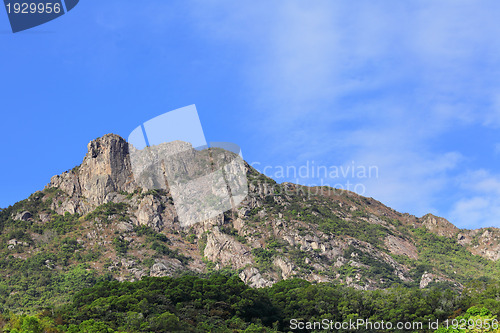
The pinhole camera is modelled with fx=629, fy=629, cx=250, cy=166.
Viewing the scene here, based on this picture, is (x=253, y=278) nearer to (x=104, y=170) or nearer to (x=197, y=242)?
(x=197, y=242)

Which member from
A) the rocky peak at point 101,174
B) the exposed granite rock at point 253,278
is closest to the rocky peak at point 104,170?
the rocky peak at point 101,174

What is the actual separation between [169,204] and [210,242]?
19.5 metres

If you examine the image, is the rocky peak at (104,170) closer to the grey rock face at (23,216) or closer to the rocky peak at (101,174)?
the rocky peak at (101,174)

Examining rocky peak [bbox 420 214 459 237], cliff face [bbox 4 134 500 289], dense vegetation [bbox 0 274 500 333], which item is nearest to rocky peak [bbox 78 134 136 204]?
cliff face [bbox 4 134 500 289]

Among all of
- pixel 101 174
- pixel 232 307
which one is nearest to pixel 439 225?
pixel 101 174

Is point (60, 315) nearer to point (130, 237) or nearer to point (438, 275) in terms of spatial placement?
point (130, 237)

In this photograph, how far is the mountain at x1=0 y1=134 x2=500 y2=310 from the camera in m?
134

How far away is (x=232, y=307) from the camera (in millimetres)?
80062

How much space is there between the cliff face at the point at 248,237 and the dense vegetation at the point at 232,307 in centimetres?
4300

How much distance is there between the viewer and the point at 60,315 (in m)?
71.6

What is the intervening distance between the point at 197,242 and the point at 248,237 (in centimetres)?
1271

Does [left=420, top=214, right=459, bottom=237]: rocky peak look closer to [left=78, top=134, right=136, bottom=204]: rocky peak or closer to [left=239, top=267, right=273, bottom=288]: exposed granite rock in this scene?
[left=239, top=267, right=273, bottom=288]: exposed granite rock

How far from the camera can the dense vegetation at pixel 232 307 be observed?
228 ft

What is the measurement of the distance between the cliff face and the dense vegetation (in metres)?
43.0
